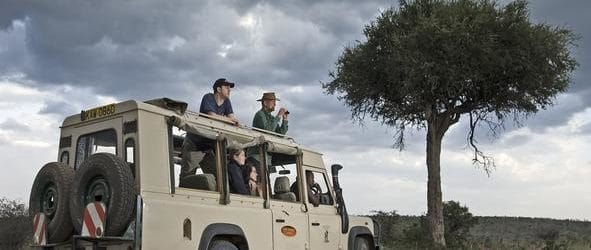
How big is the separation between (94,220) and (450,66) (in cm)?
1765

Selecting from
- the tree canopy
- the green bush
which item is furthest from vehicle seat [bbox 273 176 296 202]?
the tree canopy

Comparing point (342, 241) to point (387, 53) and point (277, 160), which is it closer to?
point (277, 160)

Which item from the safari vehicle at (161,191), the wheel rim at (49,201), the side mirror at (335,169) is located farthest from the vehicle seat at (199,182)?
the side mirror at (335,169)

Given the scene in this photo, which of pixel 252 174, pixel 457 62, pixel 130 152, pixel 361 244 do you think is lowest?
pixel 361 244

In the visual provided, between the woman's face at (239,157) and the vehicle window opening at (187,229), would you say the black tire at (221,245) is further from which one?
the woman's face at (239,157)

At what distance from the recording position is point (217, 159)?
8859mm

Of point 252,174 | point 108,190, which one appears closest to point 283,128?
point 252,174

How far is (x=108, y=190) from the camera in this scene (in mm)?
7734

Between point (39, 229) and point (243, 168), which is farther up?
point (243, 168)

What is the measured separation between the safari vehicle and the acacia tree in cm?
1405

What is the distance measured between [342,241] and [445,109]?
49.8ft

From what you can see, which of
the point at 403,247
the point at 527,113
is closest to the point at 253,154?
the point at 403,247

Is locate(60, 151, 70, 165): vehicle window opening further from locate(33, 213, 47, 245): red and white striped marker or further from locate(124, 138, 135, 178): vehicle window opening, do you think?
locate(124, 138, 135, 178): vehicle window opening

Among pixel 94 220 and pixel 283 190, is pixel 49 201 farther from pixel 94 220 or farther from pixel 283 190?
pixel 283 190
